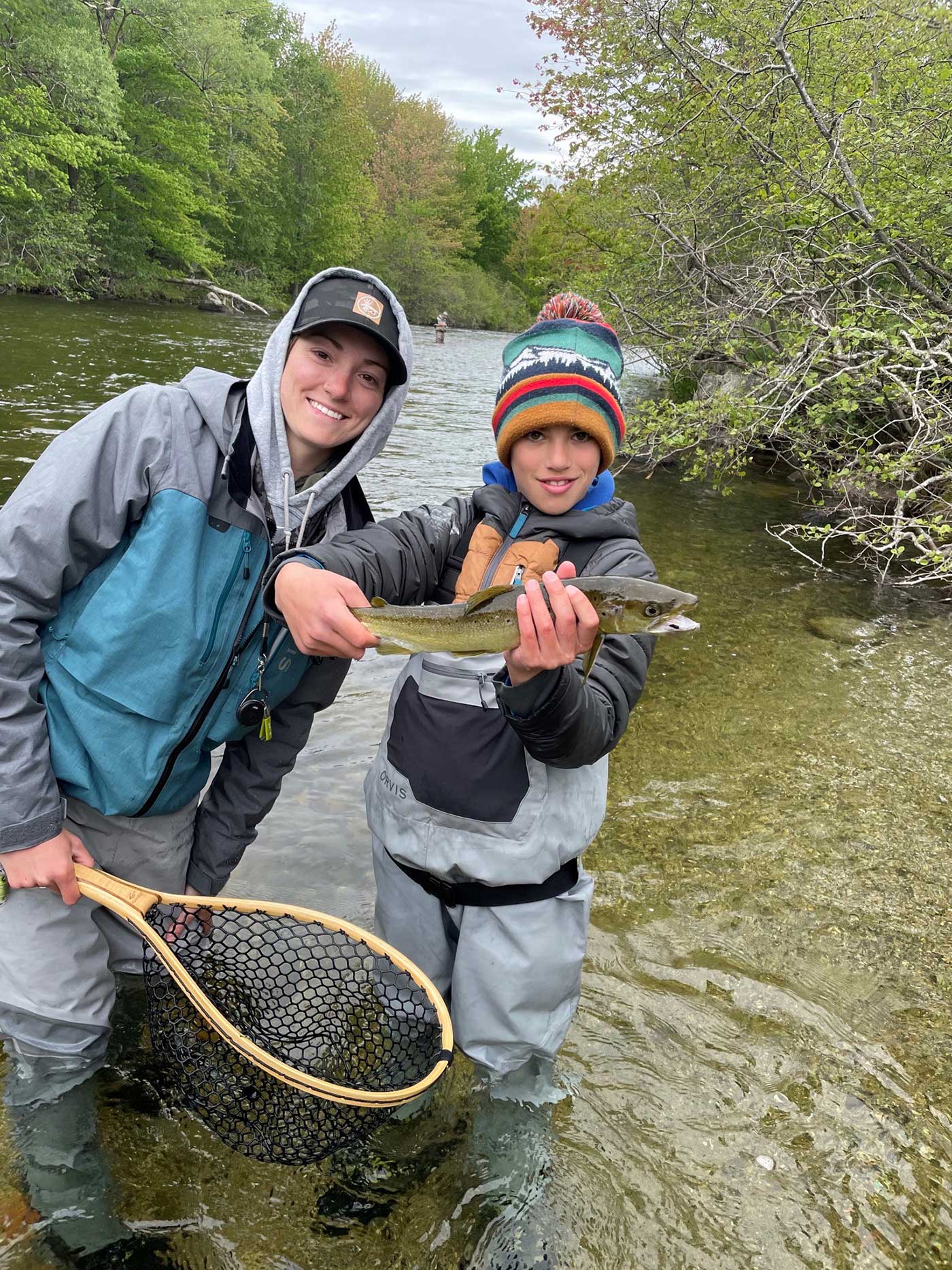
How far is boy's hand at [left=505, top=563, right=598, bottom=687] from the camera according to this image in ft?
6.44

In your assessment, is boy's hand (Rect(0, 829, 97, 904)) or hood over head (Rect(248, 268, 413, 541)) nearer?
boy's hand (Rect(0, 829, 97, 904))

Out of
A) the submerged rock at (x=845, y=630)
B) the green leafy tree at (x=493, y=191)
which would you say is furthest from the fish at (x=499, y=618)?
the green leafy tree at (x=493, y=191)

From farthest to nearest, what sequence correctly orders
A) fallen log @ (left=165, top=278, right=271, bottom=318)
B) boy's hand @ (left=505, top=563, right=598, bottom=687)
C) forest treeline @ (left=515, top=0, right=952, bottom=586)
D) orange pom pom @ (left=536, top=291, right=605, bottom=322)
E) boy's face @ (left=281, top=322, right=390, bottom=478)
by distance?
fallen log @ (left=165, top=278, right=271, bottom=318) < forest treeline @ (left=515, top=0, right=952, bottom=586) < orange pom pom @ (left=536, top=291, right=605, bottom=322) < boy's face @ (left=281, top=322, right=390, bottom=478) < boy's hand @ (left=505, top=563, right=598, bottom=687)

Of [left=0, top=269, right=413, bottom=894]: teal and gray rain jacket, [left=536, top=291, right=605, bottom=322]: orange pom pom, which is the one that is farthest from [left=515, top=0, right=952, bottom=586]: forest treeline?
[left=0, top=269, right=413, bottom=894]: teal and gray rain jacket

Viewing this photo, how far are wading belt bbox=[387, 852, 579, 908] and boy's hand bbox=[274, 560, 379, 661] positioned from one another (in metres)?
0.85

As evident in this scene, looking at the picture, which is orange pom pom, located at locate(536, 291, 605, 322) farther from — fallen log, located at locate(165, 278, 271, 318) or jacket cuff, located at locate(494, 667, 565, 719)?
fallen log, located at locate(165, 278, 271, 318)

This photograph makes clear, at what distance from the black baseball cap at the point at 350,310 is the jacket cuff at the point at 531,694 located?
1310 mm

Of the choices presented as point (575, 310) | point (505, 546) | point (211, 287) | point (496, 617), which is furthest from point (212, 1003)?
point (211, 287)

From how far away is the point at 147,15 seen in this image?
32.0 m

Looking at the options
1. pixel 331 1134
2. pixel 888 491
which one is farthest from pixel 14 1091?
pixel 888 491

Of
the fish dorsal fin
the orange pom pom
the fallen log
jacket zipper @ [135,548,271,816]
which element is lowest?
jacket zipper @ [135,548,271,816]

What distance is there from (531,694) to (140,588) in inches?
50.3

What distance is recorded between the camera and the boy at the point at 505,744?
2.45 m

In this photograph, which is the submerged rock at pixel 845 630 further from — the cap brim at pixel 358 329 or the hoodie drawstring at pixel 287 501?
the hoodie drawstring at pixel 287 501
